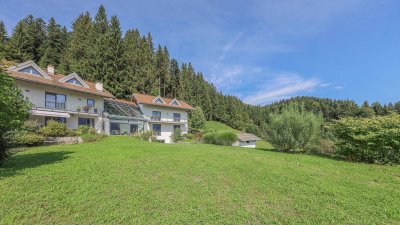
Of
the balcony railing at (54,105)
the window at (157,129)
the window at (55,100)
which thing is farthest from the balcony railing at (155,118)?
the balcony railing at (54,105)

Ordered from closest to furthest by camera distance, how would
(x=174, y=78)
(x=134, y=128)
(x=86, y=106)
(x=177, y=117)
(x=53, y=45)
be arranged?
(x=86, y=106) → (x=134, y=128) → (x=177, y=117) → (x=53, y=45) → (x=174, y=78)

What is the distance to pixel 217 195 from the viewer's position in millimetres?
6270

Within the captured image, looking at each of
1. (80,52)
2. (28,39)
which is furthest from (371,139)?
(28,39)

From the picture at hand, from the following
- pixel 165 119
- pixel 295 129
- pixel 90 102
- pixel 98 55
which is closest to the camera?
pixel 295 129

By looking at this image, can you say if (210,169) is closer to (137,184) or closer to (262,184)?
(262,184)

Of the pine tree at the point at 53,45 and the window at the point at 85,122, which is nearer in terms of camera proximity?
the window at the point at 85,122

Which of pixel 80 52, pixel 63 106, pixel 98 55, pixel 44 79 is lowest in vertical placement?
pixel 63 106

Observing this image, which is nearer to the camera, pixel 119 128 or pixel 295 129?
pixel 295 129

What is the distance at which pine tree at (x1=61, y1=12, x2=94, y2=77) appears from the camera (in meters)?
46.7

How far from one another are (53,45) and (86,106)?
40.8 meters

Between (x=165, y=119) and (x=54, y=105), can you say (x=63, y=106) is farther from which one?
(x=165, y=119)

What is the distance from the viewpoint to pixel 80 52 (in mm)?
52875

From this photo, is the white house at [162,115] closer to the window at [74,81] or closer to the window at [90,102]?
the window at [90,102]

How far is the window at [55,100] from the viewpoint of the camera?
26.7m
